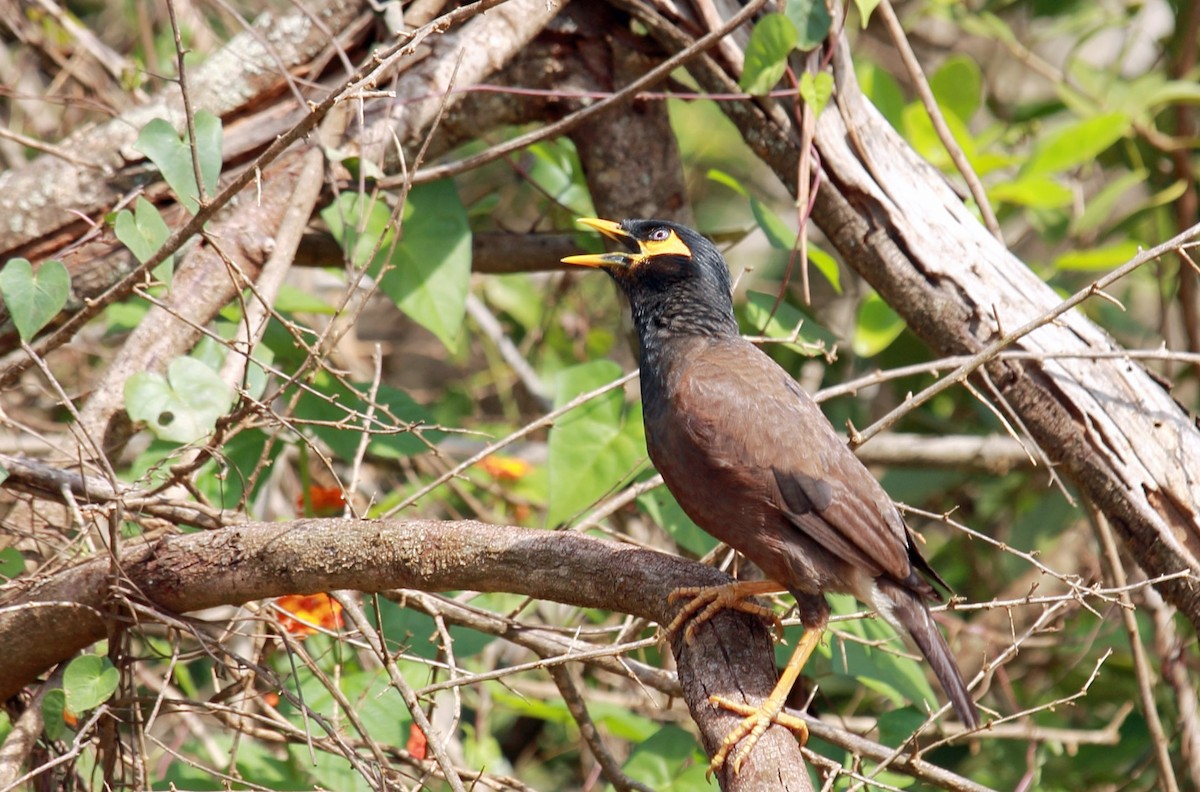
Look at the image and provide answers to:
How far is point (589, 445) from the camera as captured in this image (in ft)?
10.5

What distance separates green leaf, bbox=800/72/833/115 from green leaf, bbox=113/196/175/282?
160 centimetres

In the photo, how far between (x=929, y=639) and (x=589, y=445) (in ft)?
3.48

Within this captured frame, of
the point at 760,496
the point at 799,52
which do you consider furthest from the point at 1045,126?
the point at 760,496

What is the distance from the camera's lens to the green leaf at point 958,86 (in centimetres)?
407

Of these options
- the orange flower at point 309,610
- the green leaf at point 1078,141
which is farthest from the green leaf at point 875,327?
the orange flower at point 309,610

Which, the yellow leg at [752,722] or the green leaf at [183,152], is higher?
the green leaf at [183,152]

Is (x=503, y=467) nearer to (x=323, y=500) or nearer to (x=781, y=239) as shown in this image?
(x=323, y=500)

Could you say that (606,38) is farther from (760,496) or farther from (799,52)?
(760,496)

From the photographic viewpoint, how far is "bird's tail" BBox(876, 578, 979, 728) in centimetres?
241

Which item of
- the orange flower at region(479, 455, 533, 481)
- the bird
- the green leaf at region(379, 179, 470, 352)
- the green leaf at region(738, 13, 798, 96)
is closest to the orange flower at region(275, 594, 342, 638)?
the green leaf at region(379, 179, 470, 352)

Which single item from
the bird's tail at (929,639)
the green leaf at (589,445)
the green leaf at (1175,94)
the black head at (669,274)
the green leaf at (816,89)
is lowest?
the bird's tail at (929,639)

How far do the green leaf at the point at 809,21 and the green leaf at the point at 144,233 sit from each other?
162 centimetres

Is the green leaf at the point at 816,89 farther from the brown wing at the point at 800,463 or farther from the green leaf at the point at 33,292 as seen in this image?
the green leaf at the point at 33,292

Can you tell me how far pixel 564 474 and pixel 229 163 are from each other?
4.30 feet
